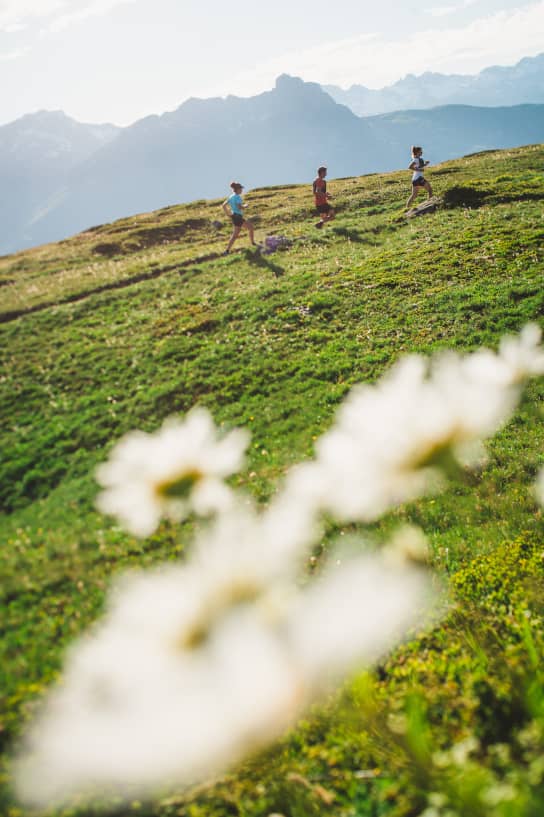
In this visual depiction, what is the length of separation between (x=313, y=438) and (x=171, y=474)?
296 inches

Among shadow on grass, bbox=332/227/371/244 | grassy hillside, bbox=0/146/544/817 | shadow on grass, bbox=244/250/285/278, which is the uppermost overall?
shadow on grass, bbox=332/227/371/244

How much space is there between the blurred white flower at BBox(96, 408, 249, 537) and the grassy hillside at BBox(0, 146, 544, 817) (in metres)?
0.92

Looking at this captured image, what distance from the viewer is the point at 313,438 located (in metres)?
9.14

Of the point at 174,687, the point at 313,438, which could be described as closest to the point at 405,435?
the point at 174,687

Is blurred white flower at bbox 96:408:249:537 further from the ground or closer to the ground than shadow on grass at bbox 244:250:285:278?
closer to the ground

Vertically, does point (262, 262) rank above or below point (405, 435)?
above

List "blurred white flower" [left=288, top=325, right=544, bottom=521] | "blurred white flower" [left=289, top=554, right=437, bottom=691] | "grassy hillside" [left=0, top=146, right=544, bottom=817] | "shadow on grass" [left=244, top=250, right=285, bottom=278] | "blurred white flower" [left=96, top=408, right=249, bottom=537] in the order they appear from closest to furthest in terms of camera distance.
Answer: "blurred white flower" [left=289, top=554, right=437, bottom=691]
"blurred white flower" [left=288, top=325, right=544, bottom=521]
"blurred white flower" [left=96, top=408, right=249, bottom=537]
"grassy hillside" [left=0, top=146, right=544, bottom=817]
"shadow on grass" [left=244, top=250, right=285, bottom=278]

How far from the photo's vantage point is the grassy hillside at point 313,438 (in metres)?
3.06

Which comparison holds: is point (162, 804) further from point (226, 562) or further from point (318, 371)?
point (318, 371)

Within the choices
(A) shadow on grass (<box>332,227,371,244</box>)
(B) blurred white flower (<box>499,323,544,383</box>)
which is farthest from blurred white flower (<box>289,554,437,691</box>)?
(A) shadow on grass (<box>332,227,371,244</box>)

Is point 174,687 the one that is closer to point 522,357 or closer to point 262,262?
point 522,357

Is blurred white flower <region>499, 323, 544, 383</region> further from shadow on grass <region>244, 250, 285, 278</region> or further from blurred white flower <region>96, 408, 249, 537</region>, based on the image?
shadow on grass <region>244, 250, 285, 278</region>

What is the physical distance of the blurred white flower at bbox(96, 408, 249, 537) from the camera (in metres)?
1.57

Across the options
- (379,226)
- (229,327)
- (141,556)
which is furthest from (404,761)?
(379,226)
